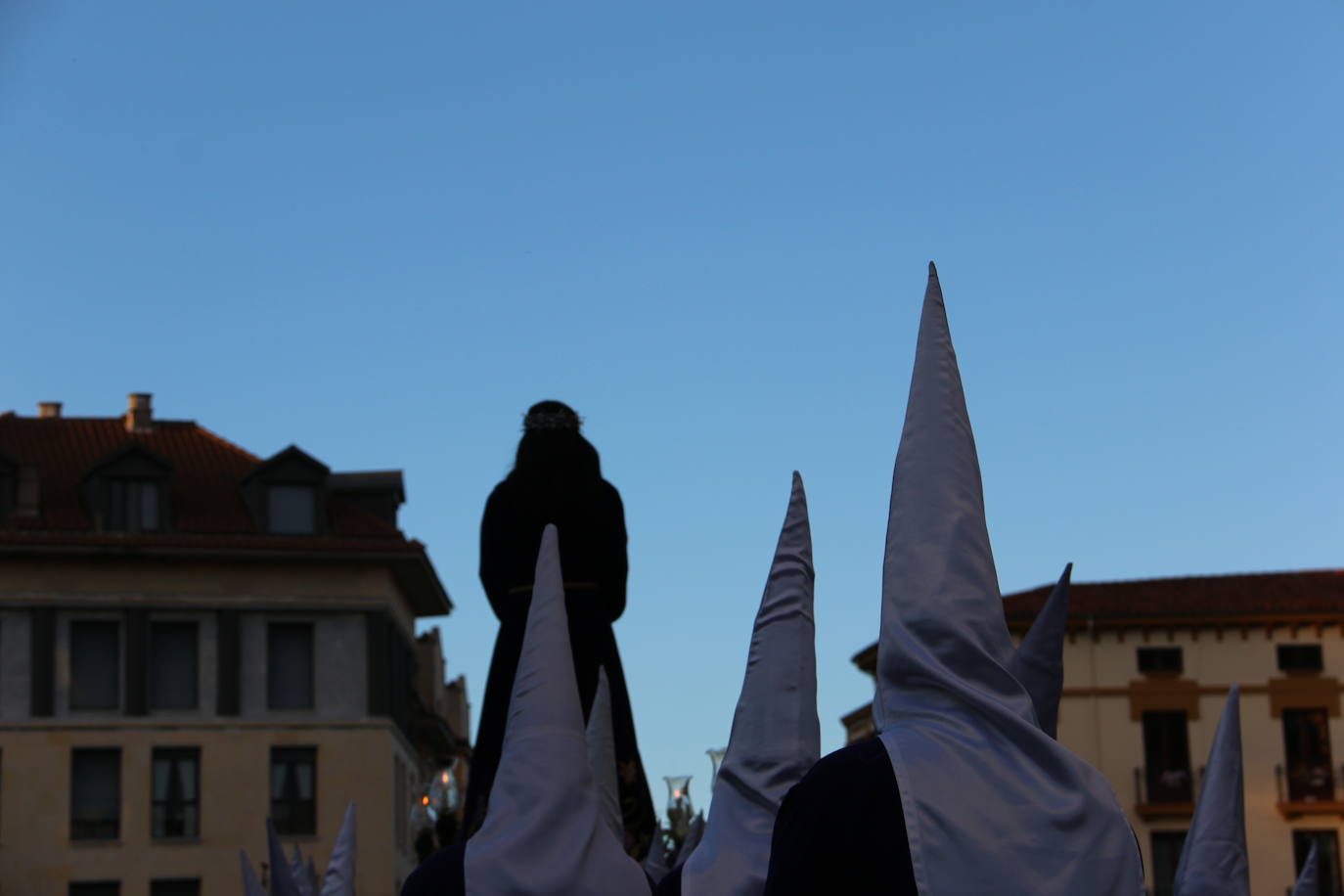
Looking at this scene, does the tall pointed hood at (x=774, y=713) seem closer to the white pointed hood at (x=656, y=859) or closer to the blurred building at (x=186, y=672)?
the white pointed hood at (x=656, y=859)

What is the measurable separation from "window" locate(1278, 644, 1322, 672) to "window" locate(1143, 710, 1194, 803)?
295 centimetres

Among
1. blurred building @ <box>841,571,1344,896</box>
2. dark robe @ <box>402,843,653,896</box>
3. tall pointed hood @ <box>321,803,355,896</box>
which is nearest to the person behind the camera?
dark robe @ <box>402,843,653,896</box>

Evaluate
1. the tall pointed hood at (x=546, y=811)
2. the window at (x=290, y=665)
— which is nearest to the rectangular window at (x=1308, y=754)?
the window at (x=290, y=665)

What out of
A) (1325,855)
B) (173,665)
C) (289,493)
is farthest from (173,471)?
(1325,855)

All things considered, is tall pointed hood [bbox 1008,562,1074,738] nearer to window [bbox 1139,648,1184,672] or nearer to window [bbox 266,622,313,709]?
window [bbox 266,622,313,709]

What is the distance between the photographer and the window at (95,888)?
129ft

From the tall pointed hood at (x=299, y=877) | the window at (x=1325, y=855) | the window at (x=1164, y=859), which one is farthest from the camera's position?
the window at (x=1325, y=855)

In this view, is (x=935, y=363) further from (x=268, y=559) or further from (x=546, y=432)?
(x=268, y=559)

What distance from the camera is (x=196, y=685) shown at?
4116 cm

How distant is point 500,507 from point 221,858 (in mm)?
32404

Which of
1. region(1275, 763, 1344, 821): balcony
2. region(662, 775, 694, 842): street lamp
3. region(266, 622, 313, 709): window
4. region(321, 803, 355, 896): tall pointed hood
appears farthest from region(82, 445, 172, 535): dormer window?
region(321, 803, 355, 896): tall pointed hood

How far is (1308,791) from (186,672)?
2501 cm

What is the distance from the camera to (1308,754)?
162 feet

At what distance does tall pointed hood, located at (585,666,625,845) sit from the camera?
624 centimetres
